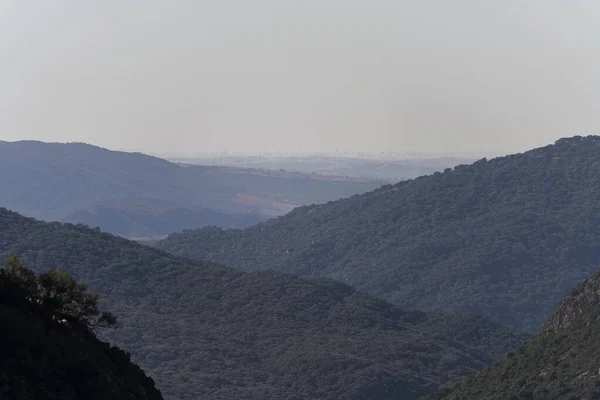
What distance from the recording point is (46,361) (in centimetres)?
3188

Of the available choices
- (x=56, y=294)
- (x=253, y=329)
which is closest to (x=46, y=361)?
(x=56, y=294)

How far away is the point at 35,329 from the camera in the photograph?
32.2 metres

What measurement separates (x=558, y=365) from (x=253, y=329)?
55471 mm

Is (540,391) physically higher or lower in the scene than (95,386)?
lower

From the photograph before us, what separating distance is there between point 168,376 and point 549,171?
106 m

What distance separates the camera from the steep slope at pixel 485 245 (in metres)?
161

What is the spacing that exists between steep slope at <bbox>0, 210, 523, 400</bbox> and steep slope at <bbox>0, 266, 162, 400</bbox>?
54.1 meters

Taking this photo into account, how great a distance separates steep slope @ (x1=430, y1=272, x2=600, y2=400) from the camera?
58875 mm

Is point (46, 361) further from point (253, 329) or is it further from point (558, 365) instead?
point (253, 329)

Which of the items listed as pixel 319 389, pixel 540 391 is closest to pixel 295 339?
pixel 319 389

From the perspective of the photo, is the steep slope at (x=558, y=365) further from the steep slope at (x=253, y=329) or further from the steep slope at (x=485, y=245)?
the steep slope at (x=485, y=245)

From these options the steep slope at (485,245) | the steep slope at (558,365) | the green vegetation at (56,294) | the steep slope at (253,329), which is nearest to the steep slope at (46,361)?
the green vegetation at (56,294)

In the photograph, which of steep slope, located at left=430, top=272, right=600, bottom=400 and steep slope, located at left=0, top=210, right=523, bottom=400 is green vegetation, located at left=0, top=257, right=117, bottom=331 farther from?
steep slope, located at left=0, top=210, right=523, bottom=400

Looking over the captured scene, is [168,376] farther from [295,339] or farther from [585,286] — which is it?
[585,286]
